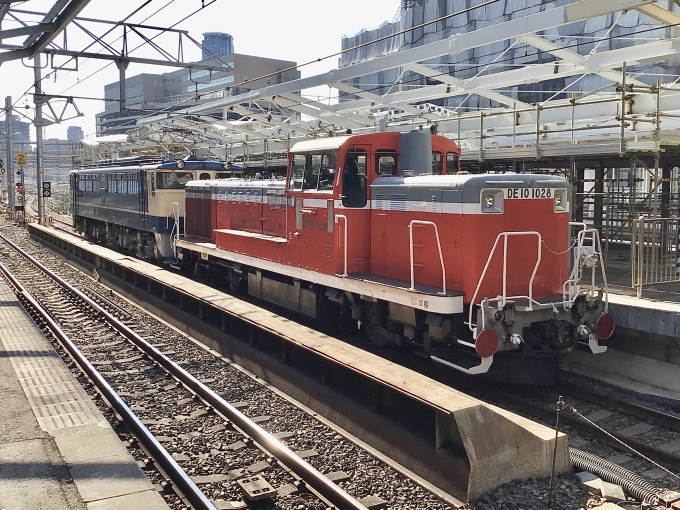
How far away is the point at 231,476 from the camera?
607 centimetres

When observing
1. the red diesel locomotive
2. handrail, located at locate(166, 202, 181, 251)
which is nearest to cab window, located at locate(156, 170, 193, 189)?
handrail, located at locate(166, 202, 181, 251)

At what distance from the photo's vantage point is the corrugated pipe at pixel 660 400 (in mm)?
7840

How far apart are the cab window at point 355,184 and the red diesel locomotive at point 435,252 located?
0.01m

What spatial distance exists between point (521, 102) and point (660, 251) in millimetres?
7543

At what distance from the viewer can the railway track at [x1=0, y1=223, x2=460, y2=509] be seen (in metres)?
5.73

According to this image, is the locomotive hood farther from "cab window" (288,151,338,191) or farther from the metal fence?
the metal fence

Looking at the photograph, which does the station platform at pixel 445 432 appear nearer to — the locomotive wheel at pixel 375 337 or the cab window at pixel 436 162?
the locomotive wheel at pixel 375 337

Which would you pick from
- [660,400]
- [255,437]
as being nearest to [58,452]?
[255,437]

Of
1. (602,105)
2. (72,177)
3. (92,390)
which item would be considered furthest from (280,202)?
(72,177)

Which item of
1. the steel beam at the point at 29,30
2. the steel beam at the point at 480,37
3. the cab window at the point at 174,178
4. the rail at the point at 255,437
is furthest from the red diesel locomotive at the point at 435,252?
the cab window at the point at 174,178

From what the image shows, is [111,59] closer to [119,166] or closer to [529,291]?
[119,166]

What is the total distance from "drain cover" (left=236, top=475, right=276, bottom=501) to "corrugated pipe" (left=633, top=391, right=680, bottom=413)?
197 inches

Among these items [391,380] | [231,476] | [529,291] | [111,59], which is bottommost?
[231,476]

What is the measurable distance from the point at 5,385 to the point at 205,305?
4.27m
